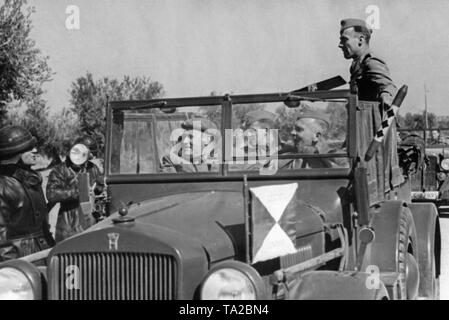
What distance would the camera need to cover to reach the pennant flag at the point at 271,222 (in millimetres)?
3818

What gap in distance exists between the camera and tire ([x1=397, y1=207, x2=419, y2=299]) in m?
4.78

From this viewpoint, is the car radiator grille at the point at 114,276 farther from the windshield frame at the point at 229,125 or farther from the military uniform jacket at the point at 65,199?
the military uniform jacket at the point at 65,199

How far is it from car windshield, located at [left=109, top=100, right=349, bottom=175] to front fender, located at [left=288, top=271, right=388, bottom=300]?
101 cm

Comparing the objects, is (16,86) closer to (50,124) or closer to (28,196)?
(50,124)

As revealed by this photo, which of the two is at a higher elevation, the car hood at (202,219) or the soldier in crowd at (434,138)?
the soldier in crowd at (434,138)

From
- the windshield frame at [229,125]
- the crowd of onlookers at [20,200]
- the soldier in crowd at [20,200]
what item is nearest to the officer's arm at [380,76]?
the windshield frame at [229,125]

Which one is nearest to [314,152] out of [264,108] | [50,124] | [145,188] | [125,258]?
[264,108]

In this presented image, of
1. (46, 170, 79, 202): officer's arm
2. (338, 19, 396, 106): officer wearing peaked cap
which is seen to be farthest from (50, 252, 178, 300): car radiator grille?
(46, 170, 79, 202): officer's arm

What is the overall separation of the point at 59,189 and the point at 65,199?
0.53 feet

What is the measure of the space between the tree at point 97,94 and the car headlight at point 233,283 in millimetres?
16304

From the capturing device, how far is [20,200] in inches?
222

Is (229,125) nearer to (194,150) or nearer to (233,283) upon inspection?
(194,150)

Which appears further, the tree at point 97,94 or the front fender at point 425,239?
the tree at point 97,94
